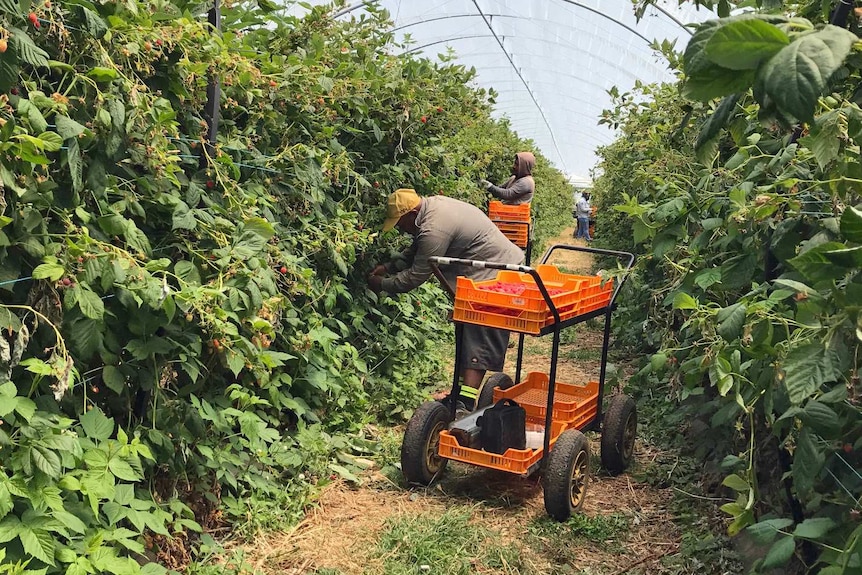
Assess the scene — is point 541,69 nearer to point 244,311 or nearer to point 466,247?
point 466,247

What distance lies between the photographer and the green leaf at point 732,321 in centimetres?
198

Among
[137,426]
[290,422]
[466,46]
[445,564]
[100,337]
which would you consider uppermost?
[466,46]

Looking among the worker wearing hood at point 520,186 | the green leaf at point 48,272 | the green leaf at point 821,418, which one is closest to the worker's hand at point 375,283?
the green leaf at point 48,272

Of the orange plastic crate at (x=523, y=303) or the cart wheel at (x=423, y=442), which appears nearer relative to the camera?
the orange plastic crate at (x=523, y=303)

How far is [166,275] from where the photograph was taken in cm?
258

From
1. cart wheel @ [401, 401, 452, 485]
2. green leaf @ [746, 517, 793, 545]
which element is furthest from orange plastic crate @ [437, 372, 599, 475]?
green leaf @ [746, 517, 793, 545]

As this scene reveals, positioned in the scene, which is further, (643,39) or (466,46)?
(466,46)

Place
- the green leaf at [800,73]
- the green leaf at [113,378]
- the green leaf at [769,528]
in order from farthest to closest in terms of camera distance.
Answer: the green leaf at [113,378], the green leaf at [769,528], the green leaf at [800,73]

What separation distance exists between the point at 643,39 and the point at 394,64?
41.2 feet

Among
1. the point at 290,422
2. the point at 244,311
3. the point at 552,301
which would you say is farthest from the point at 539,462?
the point at 244,311

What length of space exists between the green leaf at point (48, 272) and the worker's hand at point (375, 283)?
9.14 feet

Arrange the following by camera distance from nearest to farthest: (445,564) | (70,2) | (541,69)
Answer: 1. (70,2)
2. (445,564)
3. (541,69)

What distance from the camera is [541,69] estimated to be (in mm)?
20891

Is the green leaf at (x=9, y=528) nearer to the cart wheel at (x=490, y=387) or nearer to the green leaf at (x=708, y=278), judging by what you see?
the green leaf at (x=708, y=278)
